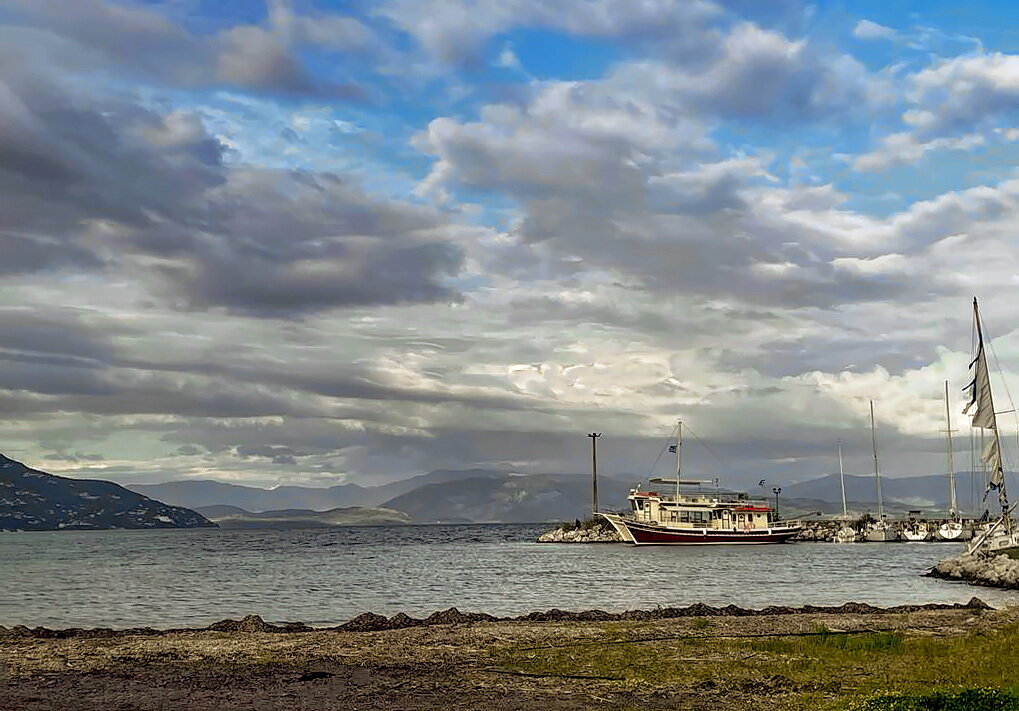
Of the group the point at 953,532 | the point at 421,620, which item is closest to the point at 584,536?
the point at 953,532

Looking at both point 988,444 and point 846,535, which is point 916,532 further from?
point 988,444

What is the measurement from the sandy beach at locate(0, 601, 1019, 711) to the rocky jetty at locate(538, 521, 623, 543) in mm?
141290

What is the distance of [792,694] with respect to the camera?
21.0 metres

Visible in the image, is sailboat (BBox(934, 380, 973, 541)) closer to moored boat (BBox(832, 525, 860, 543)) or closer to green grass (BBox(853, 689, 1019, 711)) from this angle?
moored boat (BBox(832, 525, 860, 543))

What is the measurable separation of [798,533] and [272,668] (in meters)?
165

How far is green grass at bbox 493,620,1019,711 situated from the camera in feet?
62.6

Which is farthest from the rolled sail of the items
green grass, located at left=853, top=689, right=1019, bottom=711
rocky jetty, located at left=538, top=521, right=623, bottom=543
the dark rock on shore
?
rocky jetty, located at left=538, top=521, right=623, bottom=543

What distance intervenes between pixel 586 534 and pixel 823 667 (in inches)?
6246

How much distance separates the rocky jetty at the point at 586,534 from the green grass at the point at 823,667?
14507cm

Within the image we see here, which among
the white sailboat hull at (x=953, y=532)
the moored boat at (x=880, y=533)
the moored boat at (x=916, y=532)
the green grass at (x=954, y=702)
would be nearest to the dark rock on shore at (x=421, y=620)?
the green grass at (x=954, y=702)

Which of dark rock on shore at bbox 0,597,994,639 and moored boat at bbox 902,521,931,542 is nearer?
dark rock on shore at bbox 0,597,994,639

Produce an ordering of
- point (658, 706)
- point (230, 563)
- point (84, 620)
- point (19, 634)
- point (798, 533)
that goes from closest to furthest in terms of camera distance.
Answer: point (658, 706) → point (19, 634) → point (84, 620) → point (230, 563) → point (798, 533)

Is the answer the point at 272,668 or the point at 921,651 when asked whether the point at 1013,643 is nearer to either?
the point at 921,651

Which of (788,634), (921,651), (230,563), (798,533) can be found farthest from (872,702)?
(798,533)
